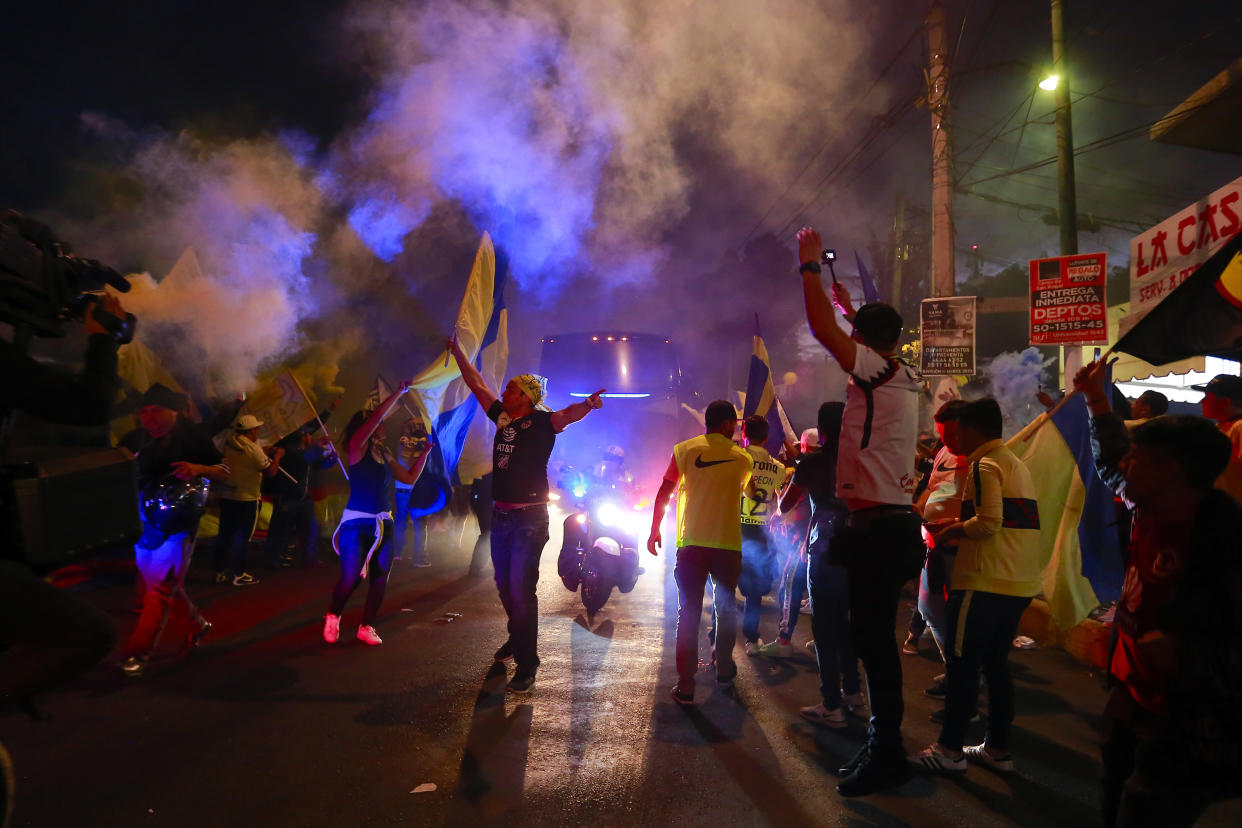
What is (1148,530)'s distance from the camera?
2279mm

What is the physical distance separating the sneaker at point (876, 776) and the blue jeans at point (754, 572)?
10.1ft

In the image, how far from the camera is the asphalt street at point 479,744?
10.5ft

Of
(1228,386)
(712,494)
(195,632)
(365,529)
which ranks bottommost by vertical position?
(195,632)

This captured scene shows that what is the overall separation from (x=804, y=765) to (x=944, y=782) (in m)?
0.69

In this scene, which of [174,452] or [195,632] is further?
[195,632]

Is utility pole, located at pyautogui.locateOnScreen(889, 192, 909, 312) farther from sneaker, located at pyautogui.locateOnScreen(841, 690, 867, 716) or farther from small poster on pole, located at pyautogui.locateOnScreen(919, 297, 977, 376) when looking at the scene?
sneaker, located at pyautogui.locateOnScreen(841, 690, 867, 716)

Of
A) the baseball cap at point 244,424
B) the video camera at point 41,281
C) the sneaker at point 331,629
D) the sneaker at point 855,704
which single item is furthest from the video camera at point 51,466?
the baseball cap at point 244,424

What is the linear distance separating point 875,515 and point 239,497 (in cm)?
773

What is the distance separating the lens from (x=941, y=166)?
13.0 m

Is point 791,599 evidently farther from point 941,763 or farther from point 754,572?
point 941,763

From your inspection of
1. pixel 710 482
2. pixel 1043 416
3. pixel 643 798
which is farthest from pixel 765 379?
pixel 643 798

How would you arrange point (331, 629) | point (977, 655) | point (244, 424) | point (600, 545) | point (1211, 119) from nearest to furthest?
1. point (977, 655)
2. point (331, 629)
3. point (600, 545)
4. point (244, 424)
5. point (1211, 119)

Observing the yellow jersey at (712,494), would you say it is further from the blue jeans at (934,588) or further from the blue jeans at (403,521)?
the blue jeans at (403,521)

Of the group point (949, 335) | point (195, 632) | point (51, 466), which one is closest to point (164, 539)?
point (195, 632)
